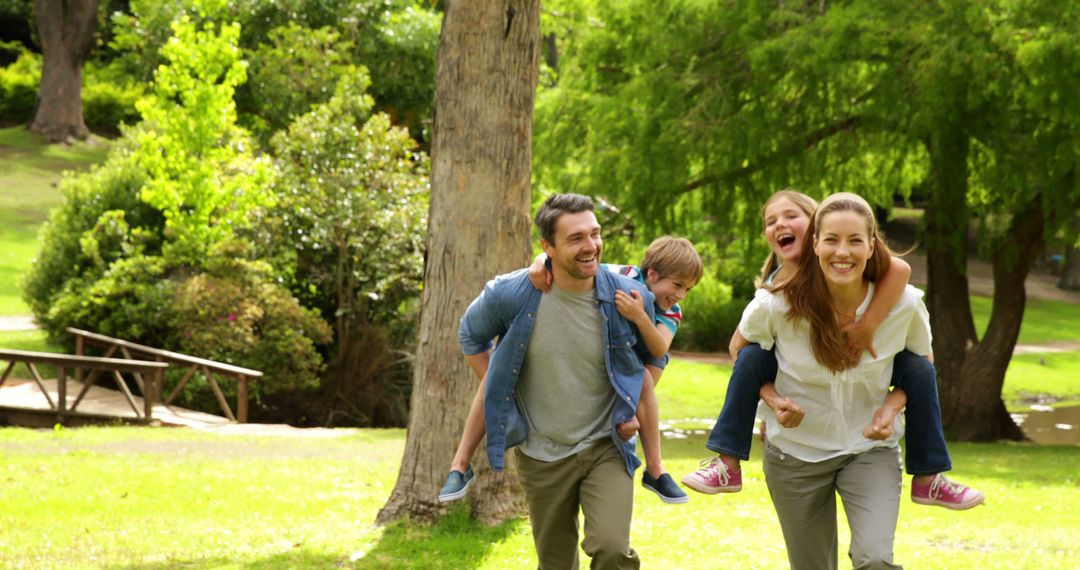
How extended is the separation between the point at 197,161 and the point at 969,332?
12.0 metres

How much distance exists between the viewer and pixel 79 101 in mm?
40344

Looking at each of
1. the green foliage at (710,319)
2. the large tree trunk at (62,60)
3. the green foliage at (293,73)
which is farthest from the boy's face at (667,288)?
the large tree trunk at (62,60)

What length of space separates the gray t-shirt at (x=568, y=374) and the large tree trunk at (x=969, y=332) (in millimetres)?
13191

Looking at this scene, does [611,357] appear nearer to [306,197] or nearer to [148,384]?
[148,384]

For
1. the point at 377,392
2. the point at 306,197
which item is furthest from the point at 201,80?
the point at 377,392

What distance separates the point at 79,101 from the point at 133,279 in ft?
72.0

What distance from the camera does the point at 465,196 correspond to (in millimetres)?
8531

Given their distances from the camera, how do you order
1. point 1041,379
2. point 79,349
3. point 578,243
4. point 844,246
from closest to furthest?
point 844,246 → point 578,243 → point 79,349 → point 1041,379

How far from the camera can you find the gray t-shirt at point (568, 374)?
5.41 meters

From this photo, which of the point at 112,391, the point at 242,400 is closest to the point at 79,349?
the point at 112,391

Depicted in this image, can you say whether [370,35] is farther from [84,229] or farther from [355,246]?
[355,246]

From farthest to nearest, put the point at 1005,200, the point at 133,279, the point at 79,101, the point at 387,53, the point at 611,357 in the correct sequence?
the point at 79,101, the point at 387,53, the point at 133,279, the point at 1005,200, the point at 611,357

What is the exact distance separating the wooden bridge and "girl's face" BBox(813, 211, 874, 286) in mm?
13874

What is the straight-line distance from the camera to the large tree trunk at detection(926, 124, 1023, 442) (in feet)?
59.1
